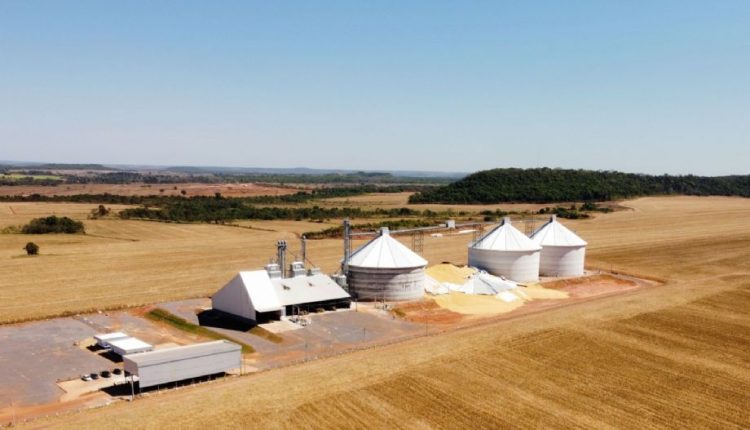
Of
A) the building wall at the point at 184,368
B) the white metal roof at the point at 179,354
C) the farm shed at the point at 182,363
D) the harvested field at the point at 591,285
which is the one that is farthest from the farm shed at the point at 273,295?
the harvested field at the point at 591,285

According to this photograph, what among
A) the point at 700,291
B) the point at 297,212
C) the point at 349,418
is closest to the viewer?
the point at 349,418

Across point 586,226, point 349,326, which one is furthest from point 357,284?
point 586,226

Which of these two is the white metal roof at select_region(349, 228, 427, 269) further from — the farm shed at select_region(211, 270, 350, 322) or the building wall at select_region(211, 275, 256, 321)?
the building wall at select_region(211, 275, 256, 321)

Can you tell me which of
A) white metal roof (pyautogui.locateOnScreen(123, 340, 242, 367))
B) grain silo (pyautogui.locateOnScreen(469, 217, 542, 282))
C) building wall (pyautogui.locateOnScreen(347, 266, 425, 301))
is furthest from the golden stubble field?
building wall (pyautogui.locateOnScreen(347, 266, 425, 301))

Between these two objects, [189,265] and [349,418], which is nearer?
[349,418]

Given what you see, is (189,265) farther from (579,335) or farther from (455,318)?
(579,335)

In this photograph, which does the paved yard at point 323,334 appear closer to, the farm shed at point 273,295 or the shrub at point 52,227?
the farm shed at point 273,295
